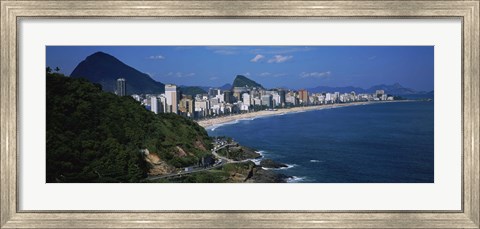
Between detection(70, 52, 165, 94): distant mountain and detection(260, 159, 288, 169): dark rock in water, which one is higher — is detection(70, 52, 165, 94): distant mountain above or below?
above

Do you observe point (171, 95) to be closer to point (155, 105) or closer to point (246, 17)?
point (155, 105)

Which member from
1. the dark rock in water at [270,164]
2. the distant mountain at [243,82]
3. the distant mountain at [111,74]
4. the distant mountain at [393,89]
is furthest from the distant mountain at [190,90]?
the distant mountain at [393,89]

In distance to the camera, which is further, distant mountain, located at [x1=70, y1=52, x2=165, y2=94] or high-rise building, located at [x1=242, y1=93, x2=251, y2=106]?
high-rise building, located at [x1=242, y1=93, x2=251, y2=106]

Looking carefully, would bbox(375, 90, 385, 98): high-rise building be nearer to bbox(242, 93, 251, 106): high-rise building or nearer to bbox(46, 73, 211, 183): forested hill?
bbox(242, 93, 251, 106): high-rise building

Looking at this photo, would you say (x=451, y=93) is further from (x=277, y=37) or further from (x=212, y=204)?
(x=212, y=204)

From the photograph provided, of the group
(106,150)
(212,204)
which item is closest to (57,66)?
(106,150)

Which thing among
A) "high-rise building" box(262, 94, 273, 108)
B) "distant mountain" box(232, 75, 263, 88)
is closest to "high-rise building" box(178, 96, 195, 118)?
"distant mountain" box(232, 75, 263, 88)

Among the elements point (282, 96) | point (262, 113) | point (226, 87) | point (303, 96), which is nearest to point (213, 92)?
point (226, 87)
